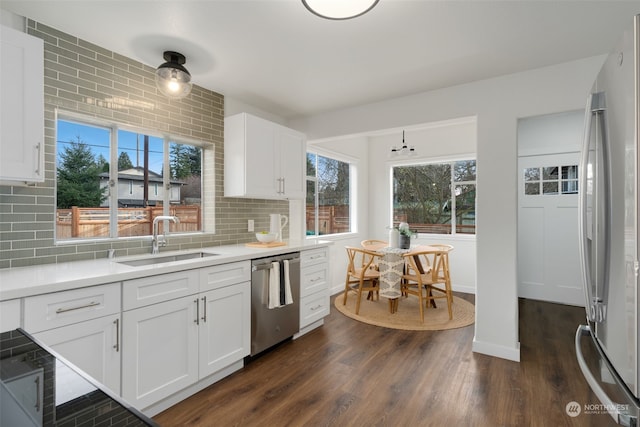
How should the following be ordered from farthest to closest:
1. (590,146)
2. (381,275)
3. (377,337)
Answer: (381,275) < (377,337) < (590,146)

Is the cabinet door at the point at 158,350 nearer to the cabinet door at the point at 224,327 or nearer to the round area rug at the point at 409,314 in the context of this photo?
the cabinet door at the point at 224,327

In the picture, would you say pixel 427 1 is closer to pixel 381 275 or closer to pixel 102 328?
pixel 102 328

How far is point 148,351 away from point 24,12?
2176 mm

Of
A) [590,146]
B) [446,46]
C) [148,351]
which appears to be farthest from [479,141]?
[148,351]

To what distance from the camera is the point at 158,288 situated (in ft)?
6.27

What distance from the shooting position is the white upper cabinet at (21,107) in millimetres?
Answer: 1546

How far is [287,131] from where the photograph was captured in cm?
342

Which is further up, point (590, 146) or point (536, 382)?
point (590, 146)

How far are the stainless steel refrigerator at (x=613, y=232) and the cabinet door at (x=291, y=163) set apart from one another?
2585mm

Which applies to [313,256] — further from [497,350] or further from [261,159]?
[497,350]

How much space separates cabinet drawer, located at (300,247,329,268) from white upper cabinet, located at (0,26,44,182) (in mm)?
2078

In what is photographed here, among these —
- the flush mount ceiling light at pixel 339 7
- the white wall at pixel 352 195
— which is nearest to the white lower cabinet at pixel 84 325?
the flush mount ceiling light at pixel 339 7

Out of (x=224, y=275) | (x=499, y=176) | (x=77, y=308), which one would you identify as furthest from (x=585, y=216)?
(x=77, y=308)

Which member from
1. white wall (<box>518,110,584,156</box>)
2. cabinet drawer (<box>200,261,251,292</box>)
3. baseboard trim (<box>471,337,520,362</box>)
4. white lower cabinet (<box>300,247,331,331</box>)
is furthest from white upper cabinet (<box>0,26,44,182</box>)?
white wall (<box>518,110,584,156</box>)
